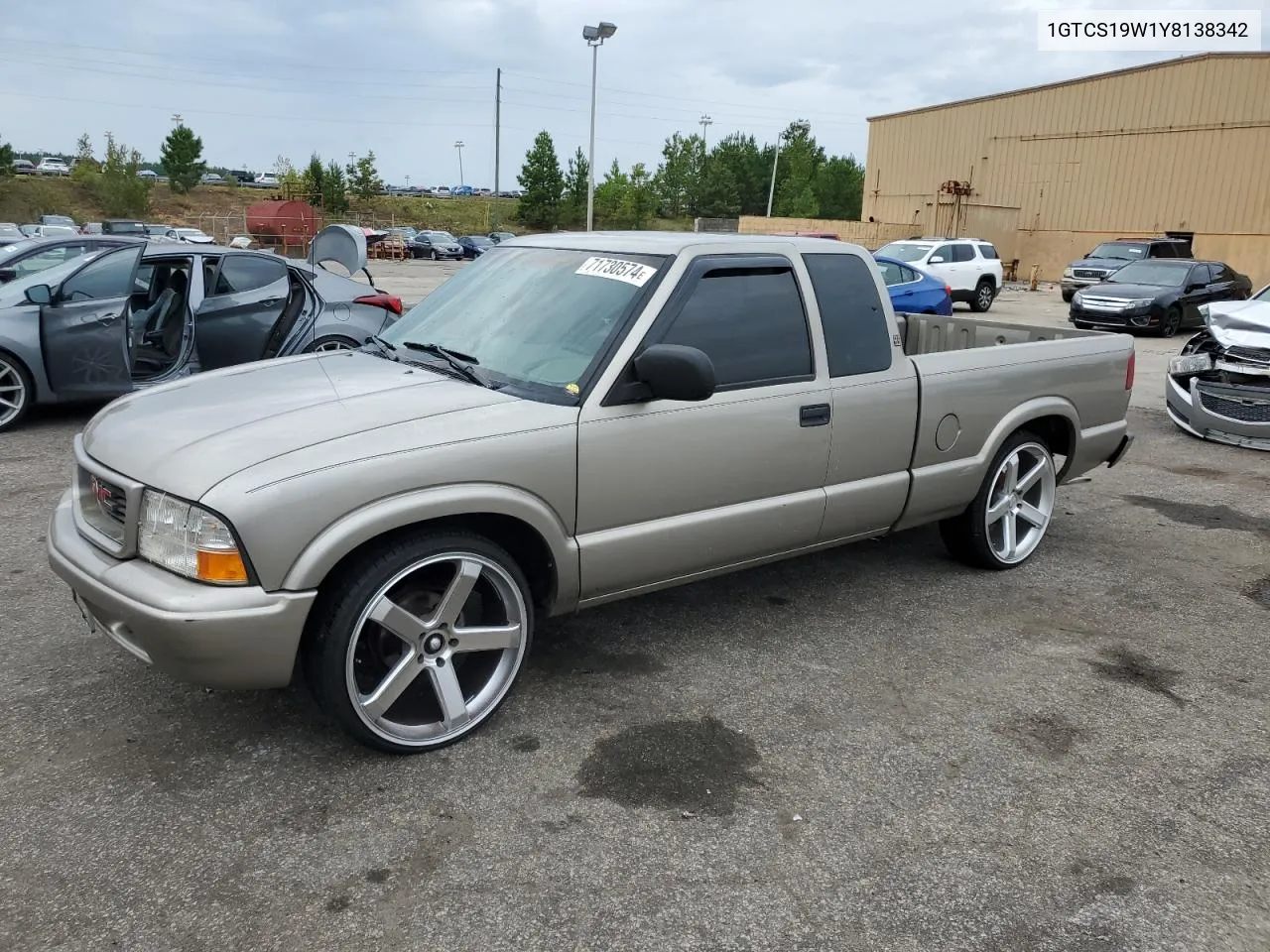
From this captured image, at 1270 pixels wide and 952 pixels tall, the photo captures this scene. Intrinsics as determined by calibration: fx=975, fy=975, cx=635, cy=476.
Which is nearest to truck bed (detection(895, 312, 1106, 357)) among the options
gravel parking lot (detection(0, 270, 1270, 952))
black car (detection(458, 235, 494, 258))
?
gravel parking lot (detection(0, 270, 1270, 952))

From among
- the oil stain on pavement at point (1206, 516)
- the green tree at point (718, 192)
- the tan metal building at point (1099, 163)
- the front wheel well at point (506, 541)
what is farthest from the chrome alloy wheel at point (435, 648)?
the green tree at point (718, 192)

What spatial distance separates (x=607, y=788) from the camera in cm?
312

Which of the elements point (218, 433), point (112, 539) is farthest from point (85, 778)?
point (218, 433)

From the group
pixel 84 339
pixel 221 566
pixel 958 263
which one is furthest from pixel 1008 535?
pixel 958 263

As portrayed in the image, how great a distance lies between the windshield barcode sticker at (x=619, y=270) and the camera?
149 inches

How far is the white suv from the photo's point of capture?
21.5 meters

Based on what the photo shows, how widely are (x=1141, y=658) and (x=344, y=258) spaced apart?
7408mm

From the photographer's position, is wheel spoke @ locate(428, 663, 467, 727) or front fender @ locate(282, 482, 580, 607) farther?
wheel spoke @ locate(428, 663, 467, 727)

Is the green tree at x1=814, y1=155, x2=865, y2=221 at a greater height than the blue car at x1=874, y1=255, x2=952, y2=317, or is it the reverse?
the green tree at x1=814, y1=155, x2=865, y2=221

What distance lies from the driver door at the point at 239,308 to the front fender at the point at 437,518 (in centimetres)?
570

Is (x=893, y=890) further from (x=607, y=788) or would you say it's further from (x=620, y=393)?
(x=620, y=393)

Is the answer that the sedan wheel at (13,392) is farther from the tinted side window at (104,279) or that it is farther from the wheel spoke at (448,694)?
the wheel spoke at (448,694)

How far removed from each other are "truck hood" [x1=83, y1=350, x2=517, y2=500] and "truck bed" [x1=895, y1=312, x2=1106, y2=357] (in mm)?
3344

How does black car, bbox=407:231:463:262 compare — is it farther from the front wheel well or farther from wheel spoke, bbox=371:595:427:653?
wheel spoke, bbox=371:595:427:653
